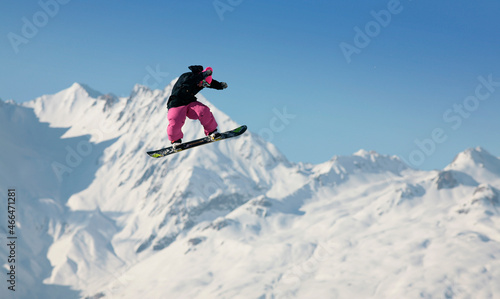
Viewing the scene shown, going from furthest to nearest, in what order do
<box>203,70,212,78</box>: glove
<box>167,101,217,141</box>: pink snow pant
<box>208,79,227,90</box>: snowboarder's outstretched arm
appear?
<box>208,79,227,90</box>: snowboarder's outstretched arm → <box>167,101,217,141</box>: pink snow pant → <box>203,70,212,78</box>: glove

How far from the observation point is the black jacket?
67.5 feet

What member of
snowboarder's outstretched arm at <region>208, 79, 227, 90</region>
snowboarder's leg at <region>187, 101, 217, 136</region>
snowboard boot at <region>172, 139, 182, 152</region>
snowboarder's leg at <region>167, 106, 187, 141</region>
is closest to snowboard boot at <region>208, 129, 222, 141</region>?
snowboarder's leg at <region>187, 101, 217, 136</region>

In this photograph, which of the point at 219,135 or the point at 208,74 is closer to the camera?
the point at 208,74

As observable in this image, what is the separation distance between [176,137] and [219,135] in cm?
191

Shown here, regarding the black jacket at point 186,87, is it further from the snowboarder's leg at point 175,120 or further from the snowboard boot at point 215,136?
the snowboard boot at point 215,136

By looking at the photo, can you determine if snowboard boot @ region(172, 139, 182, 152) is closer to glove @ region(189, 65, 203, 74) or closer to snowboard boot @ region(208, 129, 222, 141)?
snowboard boot @ region(208, 129, 222, 141)

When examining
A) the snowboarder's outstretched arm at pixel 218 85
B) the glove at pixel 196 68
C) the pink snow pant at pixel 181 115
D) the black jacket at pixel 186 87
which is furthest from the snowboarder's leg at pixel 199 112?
the glove at pixel 196 68

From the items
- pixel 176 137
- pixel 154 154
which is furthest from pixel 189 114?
pixel 154 154

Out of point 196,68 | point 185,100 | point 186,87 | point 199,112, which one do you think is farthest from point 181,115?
point 196,68

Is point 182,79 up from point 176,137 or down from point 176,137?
up

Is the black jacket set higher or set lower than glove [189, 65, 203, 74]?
lower

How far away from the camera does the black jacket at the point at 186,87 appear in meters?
20.6

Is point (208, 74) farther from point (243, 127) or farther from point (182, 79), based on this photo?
point (243, 127)

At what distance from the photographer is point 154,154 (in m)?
22.2
